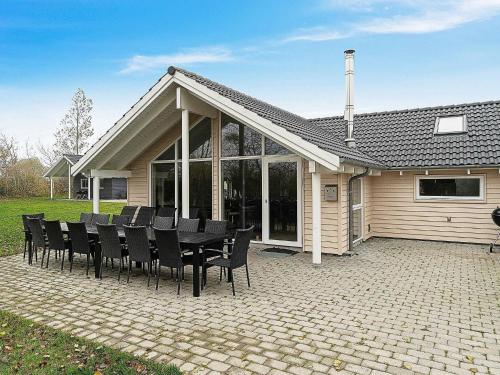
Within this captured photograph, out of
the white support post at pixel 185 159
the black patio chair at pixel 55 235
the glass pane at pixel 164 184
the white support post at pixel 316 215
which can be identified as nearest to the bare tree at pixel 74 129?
the glass pane at pixel 164 184

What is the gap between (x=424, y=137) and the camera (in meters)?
11.1

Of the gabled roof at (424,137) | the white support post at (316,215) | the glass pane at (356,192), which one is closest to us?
the white support post at (316,215)

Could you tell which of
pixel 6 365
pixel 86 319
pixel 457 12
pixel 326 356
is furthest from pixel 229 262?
pixel 457 12

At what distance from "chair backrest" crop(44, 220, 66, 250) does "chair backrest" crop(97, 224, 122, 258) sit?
3.60 ft

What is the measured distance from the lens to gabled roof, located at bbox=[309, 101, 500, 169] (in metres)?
9.79

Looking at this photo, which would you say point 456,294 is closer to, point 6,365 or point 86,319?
point 86,319

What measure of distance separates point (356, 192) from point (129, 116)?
5.93m

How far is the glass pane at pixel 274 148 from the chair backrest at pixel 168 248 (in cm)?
438

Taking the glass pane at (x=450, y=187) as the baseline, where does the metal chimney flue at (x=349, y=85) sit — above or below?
above

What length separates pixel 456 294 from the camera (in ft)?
18.1

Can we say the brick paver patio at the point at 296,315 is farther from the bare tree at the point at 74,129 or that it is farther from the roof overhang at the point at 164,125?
the bare tree at the point at 74,129

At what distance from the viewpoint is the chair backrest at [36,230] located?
23.7 ft

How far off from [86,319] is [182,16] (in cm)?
1314

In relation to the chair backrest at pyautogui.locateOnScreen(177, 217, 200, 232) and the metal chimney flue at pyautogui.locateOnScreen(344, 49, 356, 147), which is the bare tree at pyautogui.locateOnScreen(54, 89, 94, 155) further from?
the chair backrest at pyautogui.locateOnScreen(177, 217, 200, 232)
